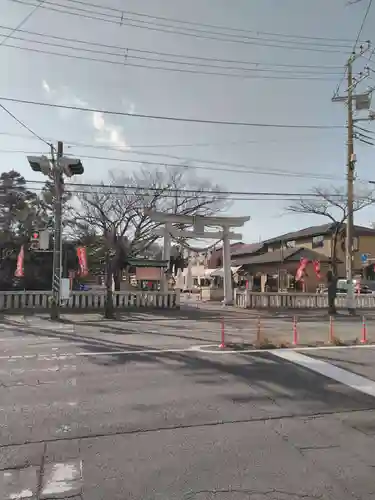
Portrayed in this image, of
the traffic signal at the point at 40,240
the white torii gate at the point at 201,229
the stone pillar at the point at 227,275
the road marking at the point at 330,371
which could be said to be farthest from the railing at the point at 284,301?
the road marking at the point at 330,371

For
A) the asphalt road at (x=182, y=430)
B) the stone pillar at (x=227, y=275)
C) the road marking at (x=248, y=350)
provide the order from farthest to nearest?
the stone pillar at (x=227, y=275)
the road marking at (x=248, y=350)
the asphalt road at (x=182, y=430)

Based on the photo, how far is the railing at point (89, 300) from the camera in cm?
2152

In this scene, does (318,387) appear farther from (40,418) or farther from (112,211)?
(112,211)

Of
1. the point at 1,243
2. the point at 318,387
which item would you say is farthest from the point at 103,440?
the point at 1,243

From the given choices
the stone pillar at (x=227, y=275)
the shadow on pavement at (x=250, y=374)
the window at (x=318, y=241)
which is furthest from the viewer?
the window at (x=318, y=241)

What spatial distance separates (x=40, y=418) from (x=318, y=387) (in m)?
4.52

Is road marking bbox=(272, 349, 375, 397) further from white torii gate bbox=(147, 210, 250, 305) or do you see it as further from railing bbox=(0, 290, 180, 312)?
Answer: white torii gate bbox=(147, 210, 250, 305)

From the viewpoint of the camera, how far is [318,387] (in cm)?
719

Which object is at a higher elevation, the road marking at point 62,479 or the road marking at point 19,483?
the road marking at point 62,479

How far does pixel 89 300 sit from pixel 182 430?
1847 cm

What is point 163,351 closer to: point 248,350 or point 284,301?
point 248,350

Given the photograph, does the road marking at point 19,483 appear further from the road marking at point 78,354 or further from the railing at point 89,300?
the railing at point 89,300

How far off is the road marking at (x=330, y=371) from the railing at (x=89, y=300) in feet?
45.7

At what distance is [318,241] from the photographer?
4725 cm
